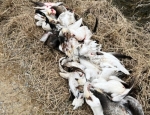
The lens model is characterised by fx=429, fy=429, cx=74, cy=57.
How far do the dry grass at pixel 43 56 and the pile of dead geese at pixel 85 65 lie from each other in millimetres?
74

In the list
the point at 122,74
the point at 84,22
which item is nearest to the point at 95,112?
the point at 122,74

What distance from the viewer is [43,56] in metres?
3.10

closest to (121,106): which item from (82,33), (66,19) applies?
(82,33)

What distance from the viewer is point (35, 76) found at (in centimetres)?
300

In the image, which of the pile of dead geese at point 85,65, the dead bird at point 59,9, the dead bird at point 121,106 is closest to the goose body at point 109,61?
the pile of dead geese at point 85,65

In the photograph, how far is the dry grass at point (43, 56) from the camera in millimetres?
2844

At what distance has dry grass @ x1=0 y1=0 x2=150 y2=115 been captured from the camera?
2.84 m

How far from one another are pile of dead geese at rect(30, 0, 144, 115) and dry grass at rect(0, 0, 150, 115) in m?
0.07

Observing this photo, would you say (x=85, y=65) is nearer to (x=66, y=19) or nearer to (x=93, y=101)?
(x=93, y=101)

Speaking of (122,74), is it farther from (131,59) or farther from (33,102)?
(33,102)

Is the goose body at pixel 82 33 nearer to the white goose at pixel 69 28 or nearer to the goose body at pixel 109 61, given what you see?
the white goose at pixel 69 28

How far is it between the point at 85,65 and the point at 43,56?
13.9 inches

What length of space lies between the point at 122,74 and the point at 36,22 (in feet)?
2.72

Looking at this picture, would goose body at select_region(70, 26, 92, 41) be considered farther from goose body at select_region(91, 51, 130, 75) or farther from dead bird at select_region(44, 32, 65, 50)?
goose body at select_region(91, 51, 130, 75)
